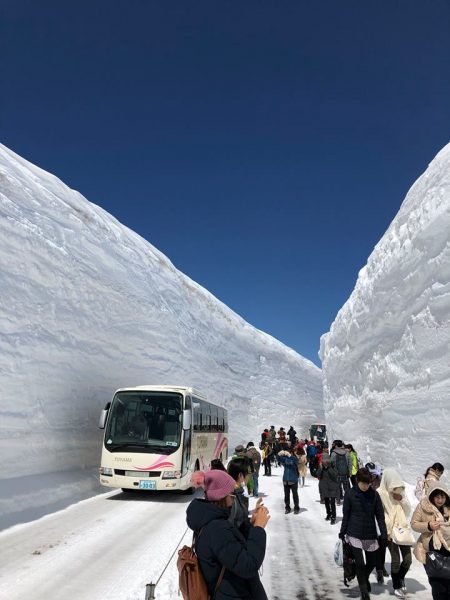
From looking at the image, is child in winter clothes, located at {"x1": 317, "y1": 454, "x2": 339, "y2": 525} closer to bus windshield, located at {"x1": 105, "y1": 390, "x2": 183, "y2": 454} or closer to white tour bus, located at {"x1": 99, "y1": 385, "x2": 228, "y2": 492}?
white tour bus, located at {"x1": 99, "y1": 385, "x2": 228, "y2": 492}

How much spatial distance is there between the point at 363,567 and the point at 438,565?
155 cm

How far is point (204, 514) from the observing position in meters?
2.55

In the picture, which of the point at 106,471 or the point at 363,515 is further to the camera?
the point at 106,471

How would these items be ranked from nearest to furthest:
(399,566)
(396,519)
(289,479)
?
(399,566) < (396,519) < (289,479)

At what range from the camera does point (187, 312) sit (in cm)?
3722

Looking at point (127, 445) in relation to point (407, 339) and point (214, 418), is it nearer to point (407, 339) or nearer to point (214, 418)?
point (214, 418)

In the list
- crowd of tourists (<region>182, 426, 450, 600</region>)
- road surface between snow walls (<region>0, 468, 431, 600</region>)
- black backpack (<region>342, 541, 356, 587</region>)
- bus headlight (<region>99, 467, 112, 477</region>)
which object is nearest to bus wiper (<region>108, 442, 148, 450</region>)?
bus headlight (<region>99, 467, 112, 477</region>)

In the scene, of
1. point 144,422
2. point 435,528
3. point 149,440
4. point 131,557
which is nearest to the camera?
point 435,528

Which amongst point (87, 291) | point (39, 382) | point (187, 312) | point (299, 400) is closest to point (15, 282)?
point (39, 382)

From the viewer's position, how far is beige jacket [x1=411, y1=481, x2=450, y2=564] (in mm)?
3980

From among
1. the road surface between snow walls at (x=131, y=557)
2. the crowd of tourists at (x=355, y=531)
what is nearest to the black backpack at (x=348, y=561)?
the crowd of tourists at (x=355, y=531)

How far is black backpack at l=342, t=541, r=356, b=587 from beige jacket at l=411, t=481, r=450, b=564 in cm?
140

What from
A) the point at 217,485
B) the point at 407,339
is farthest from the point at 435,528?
the point at 407,339

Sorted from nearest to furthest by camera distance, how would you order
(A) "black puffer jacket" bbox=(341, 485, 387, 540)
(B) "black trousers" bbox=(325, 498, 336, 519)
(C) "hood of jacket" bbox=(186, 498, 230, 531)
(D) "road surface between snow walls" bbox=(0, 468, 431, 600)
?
(C) "hood of jacket" bbox=(186, 498, 230, 531), (A) "black puffer jacket" bbox=(341, 485, 387, 540), (D) "road surface between snow walls" bbox=(0, 468, 431, 600), (B) "black trousers" bbox=(325, 498, 336, 519)
